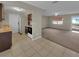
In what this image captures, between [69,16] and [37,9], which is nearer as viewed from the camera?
[37,9]

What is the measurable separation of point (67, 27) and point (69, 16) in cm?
144

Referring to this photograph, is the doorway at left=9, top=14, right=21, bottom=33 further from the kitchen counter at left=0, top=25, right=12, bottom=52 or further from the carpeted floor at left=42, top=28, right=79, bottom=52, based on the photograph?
the kitchen counter at left=0, top=25, right=12, bottom=52

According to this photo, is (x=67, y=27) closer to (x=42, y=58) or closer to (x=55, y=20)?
(x=55, y=20)

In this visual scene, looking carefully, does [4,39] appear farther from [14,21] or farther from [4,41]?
[14,21]

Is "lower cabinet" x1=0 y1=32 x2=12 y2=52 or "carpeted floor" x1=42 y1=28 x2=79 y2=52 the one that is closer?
"lower cabinet" x1=0 y1=32 x2=12 y2=52

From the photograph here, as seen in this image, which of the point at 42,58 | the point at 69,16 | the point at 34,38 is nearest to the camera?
the point at 42,58

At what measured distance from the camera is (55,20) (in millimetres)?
12695

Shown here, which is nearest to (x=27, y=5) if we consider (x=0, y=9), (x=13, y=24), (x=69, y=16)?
(x=0, y=9)

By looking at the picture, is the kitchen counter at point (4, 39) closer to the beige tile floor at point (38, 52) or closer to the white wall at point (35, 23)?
the beige tile floor at point (38, 52)

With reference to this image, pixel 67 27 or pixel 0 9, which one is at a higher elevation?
pixel 0 9

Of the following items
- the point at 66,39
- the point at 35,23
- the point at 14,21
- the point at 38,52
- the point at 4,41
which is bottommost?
the point at 38,52

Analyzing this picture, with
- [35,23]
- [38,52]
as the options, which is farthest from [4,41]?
[35,23]

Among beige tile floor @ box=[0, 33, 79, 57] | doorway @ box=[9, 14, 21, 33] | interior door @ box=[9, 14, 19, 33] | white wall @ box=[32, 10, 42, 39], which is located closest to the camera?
beige tile floor @ box=[0, 33, 79, 57]

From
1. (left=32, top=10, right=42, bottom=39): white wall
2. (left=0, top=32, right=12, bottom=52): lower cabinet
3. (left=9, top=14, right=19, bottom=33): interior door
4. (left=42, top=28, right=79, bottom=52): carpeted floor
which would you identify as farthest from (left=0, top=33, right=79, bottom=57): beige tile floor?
(left=9, top=14, right=19, bottom=33): interior door
